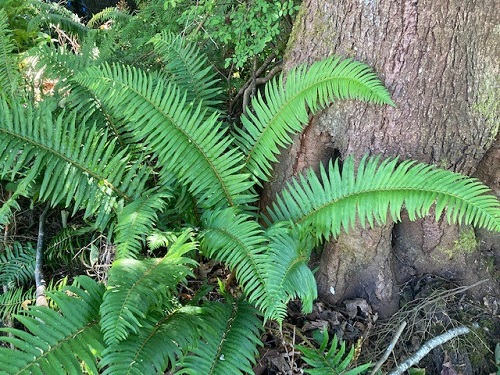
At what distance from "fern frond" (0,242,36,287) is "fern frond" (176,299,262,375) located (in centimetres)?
112

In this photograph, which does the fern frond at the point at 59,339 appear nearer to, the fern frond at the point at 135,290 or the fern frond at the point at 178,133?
the fern frond at the point at 135,290

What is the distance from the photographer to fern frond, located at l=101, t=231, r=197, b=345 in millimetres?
1698

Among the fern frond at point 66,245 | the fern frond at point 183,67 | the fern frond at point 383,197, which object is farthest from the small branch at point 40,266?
the fern frond at point 383,197

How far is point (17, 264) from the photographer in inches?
102

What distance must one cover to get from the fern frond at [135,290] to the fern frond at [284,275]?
340mm

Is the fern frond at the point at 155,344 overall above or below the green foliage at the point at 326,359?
above

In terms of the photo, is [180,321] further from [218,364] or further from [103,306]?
[103,306]

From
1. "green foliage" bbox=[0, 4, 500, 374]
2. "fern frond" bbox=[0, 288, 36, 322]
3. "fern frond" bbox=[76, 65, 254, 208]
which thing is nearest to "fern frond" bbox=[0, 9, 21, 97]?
"green foliage" bbox=[0, 4, 500, 374]

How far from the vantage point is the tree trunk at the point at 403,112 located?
205 cm

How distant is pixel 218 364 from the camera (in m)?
1.92

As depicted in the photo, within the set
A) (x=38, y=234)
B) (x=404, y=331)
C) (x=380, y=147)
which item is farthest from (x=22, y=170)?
(x=404, y=331)

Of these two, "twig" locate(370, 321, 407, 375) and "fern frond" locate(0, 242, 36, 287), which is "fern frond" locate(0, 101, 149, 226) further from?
"twig" locate(370, 321, 407, 375)

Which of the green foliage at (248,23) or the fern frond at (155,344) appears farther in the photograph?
the green foliage at (248,23)

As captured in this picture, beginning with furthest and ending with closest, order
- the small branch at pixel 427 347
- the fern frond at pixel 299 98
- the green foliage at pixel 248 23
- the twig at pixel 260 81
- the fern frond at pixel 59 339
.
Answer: the twig at pixel 260 81
the green foliage at pixel 248 23
the small branch at pixel 427 347
the fern frond at pixel 299 98
the fern frond at pixel 59 339
